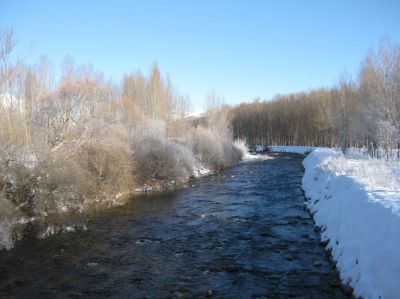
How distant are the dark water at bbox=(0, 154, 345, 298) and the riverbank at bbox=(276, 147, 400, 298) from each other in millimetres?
581

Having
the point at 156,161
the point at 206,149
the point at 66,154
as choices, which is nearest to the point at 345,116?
the point at 206,149

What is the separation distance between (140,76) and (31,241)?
36.8 metres

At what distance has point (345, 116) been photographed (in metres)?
38.2

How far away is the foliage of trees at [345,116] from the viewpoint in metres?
27.5

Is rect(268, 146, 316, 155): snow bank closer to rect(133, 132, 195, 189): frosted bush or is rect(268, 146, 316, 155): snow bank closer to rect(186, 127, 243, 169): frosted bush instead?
rect(186, 127, 243, 169): frosted bush

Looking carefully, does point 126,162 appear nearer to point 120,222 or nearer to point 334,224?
point 120,222

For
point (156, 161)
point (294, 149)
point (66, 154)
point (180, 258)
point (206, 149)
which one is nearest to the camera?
point (180, 258)

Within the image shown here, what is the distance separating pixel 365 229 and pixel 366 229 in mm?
56

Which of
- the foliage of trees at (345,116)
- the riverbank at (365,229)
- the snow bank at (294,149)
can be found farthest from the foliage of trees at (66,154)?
the snow bank at (294,149)

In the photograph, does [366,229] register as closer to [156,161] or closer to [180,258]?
[180,258]

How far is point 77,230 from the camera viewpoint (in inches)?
523

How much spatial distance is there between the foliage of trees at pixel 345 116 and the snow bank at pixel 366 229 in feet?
35.3

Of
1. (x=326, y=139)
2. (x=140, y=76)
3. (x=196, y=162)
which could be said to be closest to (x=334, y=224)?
(x=196, y=162)

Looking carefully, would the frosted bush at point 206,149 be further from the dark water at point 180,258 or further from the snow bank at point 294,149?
the snow bank at point 294,149
